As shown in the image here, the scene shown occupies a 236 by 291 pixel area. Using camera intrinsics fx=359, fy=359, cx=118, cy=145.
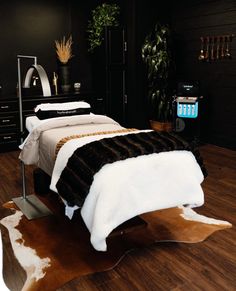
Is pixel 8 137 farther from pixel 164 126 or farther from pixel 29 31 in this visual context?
pixel 164 126

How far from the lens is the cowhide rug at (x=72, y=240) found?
2332mm

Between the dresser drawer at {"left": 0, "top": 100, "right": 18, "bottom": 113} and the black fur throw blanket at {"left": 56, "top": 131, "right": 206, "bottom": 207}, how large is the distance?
292cm

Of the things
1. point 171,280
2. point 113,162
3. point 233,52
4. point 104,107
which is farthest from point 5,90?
point 171,280

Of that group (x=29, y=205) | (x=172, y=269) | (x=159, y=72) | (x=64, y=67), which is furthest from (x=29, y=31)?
(x=172, y=269)

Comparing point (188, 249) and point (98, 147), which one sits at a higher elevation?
point (98, 147)

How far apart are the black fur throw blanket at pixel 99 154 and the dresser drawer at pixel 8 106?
2916mm

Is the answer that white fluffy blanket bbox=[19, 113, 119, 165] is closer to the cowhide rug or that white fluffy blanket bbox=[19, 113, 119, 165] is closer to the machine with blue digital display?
the cowhide rug

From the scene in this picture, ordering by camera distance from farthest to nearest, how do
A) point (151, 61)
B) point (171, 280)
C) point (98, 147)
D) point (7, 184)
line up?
point (151, 61) → point (7, 184) → point (98, 147) → point (171, 280)

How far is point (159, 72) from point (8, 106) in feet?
7.67

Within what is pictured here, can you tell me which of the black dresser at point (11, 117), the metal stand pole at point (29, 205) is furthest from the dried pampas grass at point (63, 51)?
the metal stand pole at point (29, 205)

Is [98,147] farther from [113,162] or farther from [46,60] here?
[46,60]

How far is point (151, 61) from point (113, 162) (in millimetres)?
3539

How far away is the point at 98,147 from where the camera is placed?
8.36 feet

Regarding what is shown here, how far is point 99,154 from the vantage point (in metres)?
2.43
